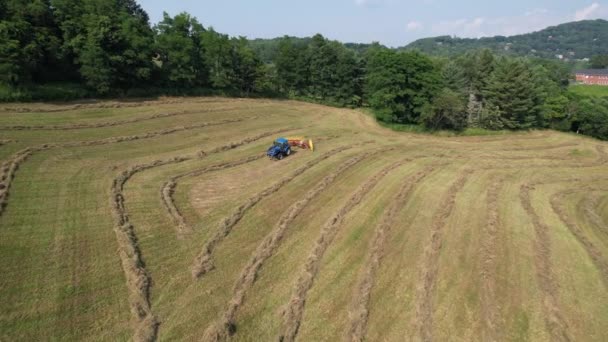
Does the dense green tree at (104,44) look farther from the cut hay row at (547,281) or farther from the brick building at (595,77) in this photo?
the brick building at (595,77)

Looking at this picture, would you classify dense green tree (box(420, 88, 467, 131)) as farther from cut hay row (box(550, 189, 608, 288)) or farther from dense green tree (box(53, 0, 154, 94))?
dense green tree (box(53, 0, 154, 94))

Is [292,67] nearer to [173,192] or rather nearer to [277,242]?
[173,192]

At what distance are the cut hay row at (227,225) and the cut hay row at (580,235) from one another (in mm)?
19810

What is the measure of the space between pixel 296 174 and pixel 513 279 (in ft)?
55.7

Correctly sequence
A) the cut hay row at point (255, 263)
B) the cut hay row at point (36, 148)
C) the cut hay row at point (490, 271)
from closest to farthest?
the cut hay row at point (255, 263) < the cut hay row at point (490, 271) < the cut hay row at point (36, 148)

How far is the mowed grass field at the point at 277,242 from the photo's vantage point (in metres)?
13.7

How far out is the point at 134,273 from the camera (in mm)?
15180

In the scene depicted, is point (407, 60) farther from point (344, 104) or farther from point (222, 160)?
point (222, 160)

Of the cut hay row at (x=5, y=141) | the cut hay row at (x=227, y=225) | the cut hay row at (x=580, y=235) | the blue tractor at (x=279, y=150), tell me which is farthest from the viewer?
the blue tractor at (x=279, y=150)

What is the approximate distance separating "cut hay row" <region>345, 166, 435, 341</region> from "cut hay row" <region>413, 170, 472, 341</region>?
2130mm

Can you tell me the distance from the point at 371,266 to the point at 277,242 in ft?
17.0

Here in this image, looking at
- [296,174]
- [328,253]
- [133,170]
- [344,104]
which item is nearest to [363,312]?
[328,253]

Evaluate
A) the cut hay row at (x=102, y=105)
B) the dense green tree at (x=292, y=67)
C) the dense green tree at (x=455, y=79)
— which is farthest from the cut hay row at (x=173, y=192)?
the dense green tree at (x=455, y=79)

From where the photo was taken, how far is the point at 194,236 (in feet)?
61.9
